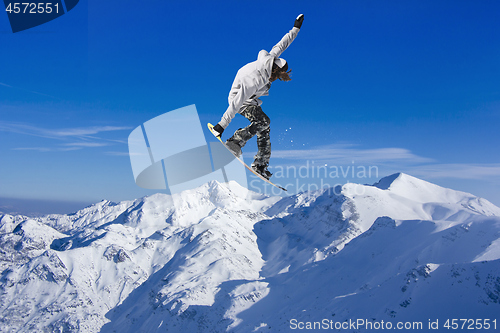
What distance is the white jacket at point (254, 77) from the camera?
8.47 meters

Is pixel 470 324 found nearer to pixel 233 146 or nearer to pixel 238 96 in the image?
pixel 233 146

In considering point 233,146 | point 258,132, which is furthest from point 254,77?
point 233,146

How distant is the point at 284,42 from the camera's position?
27.7 ft

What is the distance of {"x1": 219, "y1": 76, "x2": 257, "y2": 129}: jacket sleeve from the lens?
28.5 feet

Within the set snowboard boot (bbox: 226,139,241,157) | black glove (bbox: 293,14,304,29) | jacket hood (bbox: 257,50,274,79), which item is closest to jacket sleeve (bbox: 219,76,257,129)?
jacket hood (bbox: 257,50,274,79)

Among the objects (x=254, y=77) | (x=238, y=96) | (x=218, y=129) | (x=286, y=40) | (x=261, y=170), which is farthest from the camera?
(x=261, y=170)

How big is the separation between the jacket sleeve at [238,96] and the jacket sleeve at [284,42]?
94 cm

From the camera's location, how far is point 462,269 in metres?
→ 117

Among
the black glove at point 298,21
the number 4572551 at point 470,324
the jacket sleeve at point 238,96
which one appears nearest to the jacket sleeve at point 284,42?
the black glove at point 298,21

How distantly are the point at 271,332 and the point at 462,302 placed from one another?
263 feet

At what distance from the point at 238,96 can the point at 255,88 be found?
1.63ft

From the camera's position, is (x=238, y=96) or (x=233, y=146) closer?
(x=238, y=96)

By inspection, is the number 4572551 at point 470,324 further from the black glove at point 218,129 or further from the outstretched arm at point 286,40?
the outstretched arm at point 286,40

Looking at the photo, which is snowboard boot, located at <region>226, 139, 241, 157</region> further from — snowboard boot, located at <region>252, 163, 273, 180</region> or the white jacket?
the white jacket
